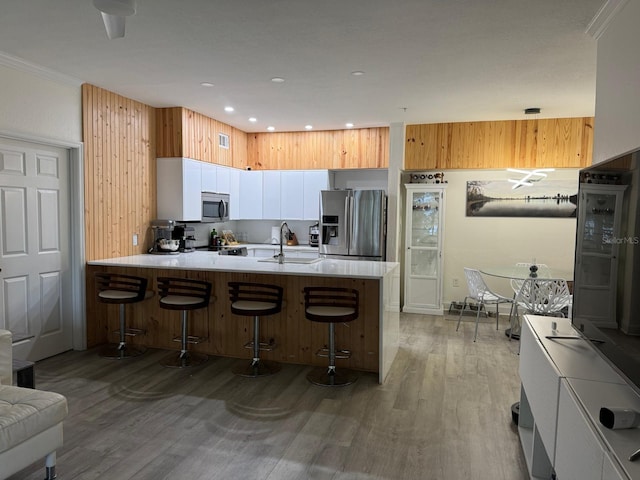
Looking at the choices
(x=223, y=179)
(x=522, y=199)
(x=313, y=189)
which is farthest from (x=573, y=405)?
(x=223, y=179)

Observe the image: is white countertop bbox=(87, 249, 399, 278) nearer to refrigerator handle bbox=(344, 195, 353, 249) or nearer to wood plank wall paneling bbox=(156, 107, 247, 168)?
wood plank wall paneling bbox=(156, 107, 247, 168)

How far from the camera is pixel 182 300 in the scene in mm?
4055

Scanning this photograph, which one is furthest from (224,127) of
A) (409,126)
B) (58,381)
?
(58,381)

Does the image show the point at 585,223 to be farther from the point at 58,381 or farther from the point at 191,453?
the point at 58,381

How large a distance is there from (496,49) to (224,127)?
407 centimetres

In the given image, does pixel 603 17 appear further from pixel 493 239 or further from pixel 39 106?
pixel 39 106

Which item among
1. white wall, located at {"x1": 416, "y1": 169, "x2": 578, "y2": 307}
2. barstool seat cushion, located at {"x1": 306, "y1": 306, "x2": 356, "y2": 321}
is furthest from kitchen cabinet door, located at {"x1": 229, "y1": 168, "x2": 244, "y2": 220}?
barstool seat cushion, located at {"x1": 306, "y1": 306, "x2": 356, "y2": 321}

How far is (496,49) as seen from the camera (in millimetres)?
3340

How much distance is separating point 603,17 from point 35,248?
15.7 feet

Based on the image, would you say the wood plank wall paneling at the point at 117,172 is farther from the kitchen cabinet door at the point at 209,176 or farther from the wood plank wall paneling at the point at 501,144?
the wood plank wall paneling at the point at 501,144

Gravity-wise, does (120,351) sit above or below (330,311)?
below

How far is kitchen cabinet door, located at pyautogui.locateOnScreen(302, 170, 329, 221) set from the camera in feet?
22.0

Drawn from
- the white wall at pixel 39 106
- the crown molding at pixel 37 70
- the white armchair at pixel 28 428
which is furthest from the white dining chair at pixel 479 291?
the crown molding at pixel 37 70

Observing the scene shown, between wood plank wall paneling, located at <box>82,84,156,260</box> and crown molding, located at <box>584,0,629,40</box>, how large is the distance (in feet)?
14.2
